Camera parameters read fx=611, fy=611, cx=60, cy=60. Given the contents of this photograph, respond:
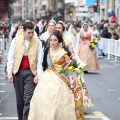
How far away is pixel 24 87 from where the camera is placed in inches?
381

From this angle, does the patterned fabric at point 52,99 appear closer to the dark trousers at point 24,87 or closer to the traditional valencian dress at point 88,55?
the dark trousers at point 24,87

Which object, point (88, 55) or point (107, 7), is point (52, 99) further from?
point (107, 7)

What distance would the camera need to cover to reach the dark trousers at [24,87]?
31.5 ft

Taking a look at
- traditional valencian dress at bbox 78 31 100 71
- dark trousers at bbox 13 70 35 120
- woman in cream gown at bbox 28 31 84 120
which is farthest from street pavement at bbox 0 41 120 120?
woman in cream gown at bbox 28 31 84 120

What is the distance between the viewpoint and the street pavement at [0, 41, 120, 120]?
37.9ft

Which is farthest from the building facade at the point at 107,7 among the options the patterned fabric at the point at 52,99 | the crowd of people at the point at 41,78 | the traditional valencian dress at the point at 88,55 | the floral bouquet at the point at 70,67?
the patterned fabric at the point at 52,99

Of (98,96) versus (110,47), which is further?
(110,47)

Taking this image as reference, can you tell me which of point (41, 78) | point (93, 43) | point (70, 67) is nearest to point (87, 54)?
point (93, 43)

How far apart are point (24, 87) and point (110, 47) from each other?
744 inches

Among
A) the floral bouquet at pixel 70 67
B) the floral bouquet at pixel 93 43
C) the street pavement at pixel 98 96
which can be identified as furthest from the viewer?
the floral bouquet at pixel 93 43

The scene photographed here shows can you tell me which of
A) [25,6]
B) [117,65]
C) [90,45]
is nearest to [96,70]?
[90,45]

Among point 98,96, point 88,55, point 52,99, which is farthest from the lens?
point 88,55

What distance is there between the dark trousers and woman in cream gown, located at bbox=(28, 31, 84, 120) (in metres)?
0.26

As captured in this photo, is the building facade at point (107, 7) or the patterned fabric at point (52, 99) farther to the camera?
the building facade at point (107, 7)
